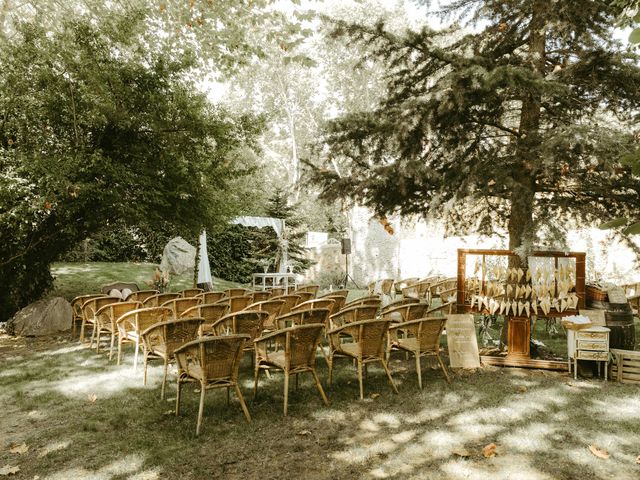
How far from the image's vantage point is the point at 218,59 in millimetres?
10375

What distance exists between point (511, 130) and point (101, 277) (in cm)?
1334

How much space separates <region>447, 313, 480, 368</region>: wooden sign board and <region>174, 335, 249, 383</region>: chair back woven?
3.12m

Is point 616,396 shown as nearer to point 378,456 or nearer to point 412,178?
point 378,456

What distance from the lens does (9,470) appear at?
3.39 m

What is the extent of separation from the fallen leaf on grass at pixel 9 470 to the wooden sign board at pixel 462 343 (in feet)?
15.5

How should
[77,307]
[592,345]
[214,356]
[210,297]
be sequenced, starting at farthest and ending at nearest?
[77,307], [210,297], [592,345], [214,356]

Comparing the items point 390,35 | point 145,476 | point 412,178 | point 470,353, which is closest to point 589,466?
point 470,353

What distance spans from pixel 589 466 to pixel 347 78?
28.3 m

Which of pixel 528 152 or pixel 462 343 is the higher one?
pixel 528 152

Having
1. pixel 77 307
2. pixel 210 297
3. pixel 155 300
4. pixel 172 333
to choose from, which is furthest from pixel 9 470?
pixel 77 307

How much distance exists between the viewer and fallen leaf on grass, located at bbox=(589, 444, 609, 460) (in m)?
3.49

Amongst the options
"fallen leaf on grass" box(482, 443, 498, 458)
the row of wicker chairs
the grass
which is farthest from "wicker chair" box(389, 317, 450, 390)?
the grass

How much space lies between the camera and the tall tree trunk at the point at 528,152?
227 inches

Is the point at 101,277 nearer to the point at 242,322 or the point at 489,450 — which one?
the point at 242,322
